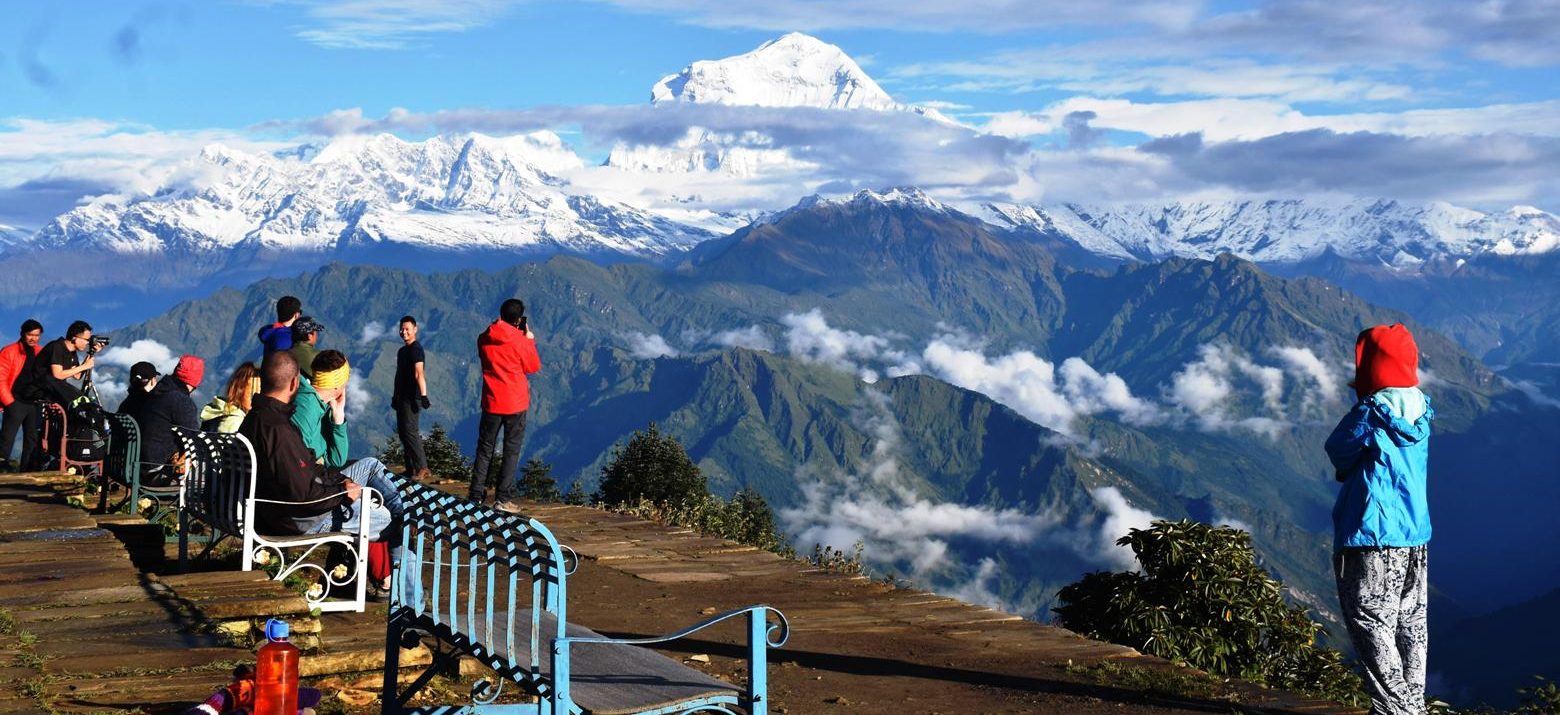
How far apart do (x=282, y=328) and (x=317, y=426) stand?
15.9 ft

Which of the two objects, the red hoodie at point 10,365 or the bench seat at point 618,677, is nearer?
the bench seat at point 618,677

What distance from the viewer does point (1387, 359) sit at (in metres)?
7.64

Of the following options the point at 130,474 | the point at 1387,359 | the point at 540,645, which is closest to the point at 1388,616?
the point at 1387,359

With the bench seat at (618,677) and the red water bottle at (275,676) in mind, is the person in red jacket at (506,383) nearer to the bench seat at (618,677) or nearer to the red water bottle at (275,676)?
the red water bottle at (275,676)

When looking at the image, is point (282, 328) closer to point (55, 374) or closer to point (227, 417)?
point (227, 417)

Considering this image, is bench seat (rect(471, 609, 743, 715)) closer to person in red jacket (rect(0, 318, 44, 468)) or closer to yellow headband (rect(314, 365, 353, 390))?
yellow headband (rect(314, 365, 353, 390))

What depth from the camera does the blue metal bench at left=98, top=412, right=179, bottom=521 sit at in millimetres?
12859

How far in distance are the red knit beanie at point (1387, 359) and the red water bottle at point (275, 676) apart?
17.1 feet

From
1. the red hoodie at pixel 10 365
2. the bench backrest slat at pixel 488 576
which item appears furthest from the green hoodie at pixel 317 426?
the red hoodie at pixel 10 365

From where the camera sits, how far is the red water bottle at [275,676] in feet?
19.4

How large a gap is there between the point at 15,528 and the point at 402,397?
5.17 metres

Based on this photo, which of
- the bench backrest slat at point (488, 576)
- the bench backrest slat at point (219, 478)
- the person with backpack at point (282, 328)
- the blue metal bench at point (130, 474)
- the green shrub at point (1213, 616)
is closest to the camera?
the bench backrest slat at point (488, 576)

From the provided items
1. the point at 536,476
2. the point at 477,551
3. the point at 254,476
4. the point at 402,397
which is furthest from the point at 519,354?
the point at 536,476

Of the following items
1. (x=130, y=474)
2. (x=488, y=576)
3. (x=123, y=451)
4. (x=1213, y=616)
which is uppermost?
(x=123, y=451)
